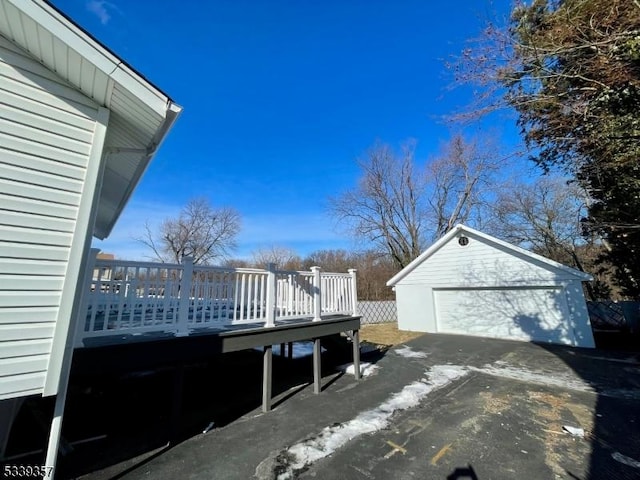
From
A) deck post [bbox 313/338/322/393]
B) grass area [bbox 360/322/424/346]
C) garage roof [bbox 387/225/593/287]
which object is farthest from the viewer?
grass area [bbox 360/322/424/346]

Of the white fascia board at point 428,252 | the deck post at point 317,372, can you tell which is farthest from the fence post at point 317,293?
the white fascia board at point 428,252

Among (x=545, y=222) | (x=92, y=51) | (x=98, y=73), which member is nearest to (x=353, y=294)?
(x=98, y=73)

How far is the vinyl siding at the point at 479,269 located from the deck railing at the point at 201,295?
7771 millimetres

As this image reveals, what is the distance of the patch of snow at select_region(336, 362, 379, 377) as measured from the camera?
6965mm

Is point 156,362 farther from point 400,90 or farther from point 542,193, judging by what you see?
point 542,193

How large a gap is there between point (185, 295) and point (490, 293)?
40.1ft

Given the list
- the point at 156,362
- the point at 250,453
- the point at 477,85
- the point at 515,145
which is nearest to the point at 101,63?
the point at 156,362

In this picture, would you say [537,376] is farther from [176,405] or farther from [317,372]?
[176,405]

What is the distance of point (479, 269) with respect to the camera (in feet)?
39.6

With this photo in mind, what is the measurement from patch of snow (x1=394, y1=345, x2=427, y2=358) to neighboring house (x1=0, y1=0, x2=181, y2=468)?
8.64 meters

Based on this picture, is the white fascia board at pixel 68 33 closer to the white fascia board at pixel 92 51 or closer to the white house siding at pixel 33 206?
the white fascia board at pixel 92 51

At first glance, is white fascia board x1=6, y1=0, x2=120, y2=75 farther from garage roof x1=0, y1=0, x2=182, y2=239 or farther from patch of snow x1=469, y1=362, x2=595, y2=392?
patch of snow x1=469, y1=362, x2=595, y2=392

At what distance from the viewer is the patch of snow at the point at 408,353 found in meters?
8.81

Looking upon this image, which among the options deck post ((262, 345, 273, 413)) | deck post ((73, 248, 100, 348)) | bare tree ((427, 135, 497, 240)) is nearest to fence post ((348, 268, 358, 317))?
deck post ((262, 345, 273, 413))
